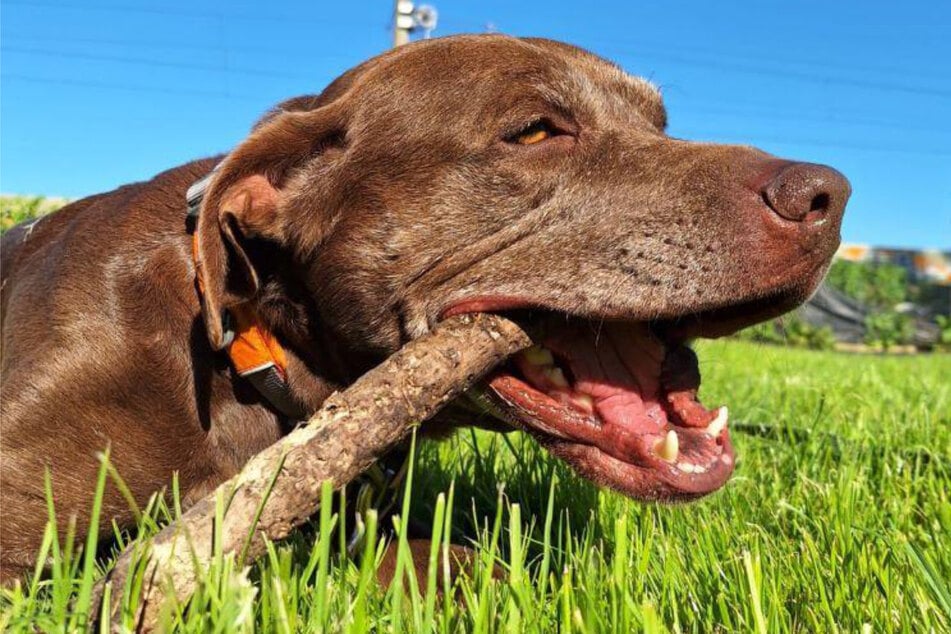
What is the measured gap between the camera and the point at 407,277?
2.91 m

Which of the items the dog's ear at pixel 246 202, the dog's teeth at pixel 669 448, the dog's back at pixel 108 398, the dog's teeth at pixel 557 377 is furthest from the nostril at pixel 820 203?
the dog's back at pixel 108 398

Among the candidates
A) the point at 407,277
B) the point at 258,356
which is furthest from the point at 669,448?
the point at 258,356

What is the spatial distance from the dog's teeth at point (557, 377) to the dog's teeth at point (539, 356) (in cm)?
3

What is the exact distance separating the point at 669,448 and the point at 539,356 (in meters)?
0.48

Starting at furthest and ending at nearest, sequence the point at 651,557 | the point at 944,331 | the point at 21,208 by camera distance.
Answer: the point at 944,331 < the point at 21,208 < the point at 651,557

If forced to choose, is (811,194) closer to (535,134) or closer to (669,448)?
(669,448)

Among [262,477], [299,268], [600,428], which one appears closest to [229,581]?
[262,477]

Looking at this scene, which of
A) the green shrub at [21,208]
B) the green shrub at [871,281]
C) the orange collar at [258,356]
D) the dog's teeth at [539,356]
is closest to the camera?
the dog's teeth at [539,356]

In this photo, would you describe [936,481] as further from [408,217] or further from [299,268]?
[299,268]

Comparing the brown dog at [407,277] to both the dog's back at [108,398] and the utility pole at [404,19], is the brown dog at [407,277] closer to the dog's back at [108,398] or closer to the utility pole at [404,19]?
the dog's back at [108,398]

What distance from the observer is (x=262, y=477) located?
192 cm

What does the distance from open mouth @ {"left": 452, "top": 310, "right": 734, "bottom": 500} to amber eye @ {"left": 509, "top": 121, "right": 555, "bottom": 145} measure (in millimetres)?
554

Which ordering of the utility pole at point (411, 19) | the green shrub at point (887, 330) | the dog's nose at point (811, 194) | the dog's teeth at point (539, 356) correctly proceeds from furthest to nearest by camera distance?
the green shrub at point (887, 330) < the utility pole at point (411, 19) < the dog's teeth at point (539, 356) < the dog's nose at point (811, 194)

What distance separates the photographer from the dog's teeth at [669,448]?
8.23 ft
